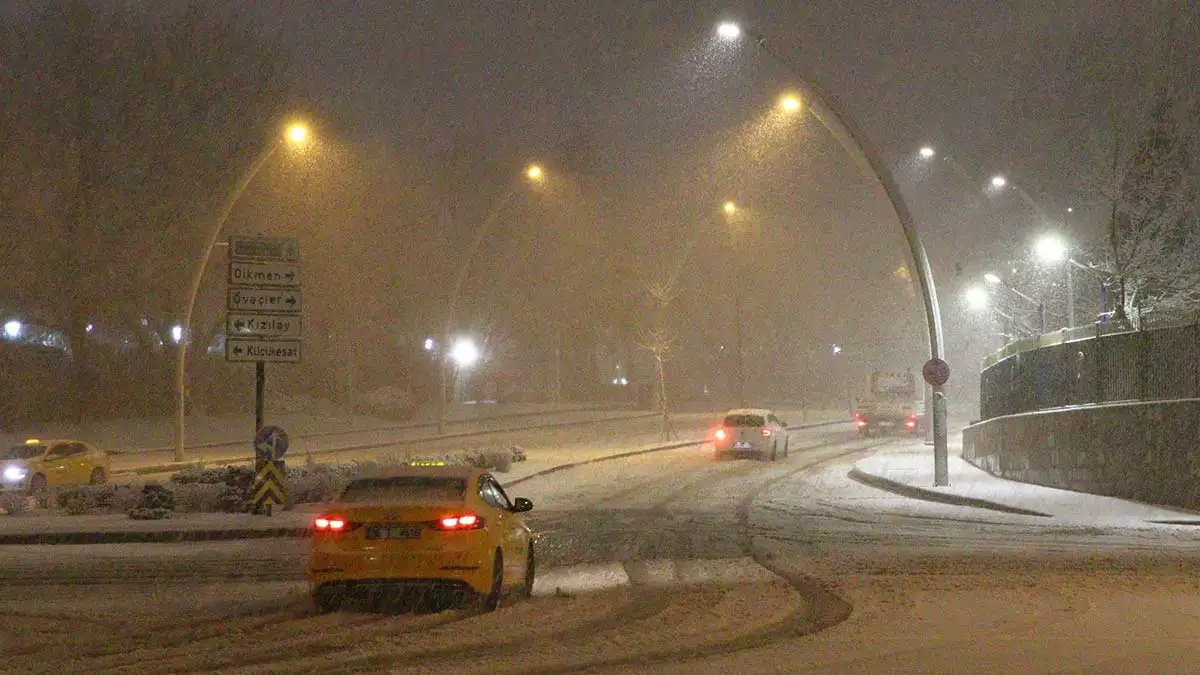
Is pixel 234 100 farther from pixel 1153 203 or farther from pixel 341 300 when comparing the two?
pixel 1153 203

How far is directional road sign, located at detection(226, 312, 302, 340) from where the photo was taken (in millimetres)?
23109

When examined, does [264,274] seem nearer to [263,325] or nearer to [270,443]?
[263,325]

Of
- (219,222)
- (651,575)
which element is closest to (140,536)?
(651,575)

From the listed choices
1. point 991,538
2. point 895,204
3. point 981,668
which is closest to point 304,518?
point 991,538

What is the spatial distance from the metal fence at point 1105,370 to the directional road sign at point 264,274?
621 inches

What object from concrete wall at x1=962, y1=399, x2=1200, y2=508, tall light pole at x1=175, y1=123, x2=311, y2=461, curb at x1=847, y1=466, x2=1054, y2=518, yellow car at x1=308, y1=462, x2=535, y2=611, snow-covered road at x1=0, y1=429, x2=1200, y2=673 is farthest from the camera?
tall light pole at x1=175, y1=123, x2=311, y2=461

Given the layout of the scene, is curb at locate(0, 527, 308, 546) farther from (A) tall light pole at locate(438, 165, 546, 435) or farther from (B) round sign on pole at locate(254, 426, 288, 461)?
(A) tall light pole at locate(438, 165, 546, 435)

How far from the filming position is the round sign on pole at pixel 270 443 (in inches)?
891

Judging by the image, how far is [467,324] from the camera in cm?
7631

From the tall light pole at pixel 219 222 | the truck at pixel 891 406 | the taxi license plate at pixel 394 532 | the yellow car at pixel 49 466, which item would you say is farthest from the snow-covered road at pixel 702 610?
the truck at pixel 891 406

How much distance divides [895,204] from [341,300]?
1523 inches

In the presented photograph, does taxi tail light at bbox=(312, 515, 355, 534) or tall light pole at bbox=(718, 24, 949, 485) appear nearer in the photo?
taxi tail light at bbox=(312, 515, 355, 534)

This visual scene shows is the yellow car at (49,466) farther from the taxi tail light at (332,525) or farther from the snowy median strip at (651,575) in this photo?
the taxi tail light at (332,525)

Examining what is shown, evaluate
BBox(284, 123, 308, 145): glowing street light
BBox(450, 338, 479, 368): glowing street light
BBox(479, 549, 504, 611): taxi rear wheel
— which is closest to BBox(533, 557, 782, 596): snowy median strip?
BBox(479, 549, 504, 611): taxi rear wheel
